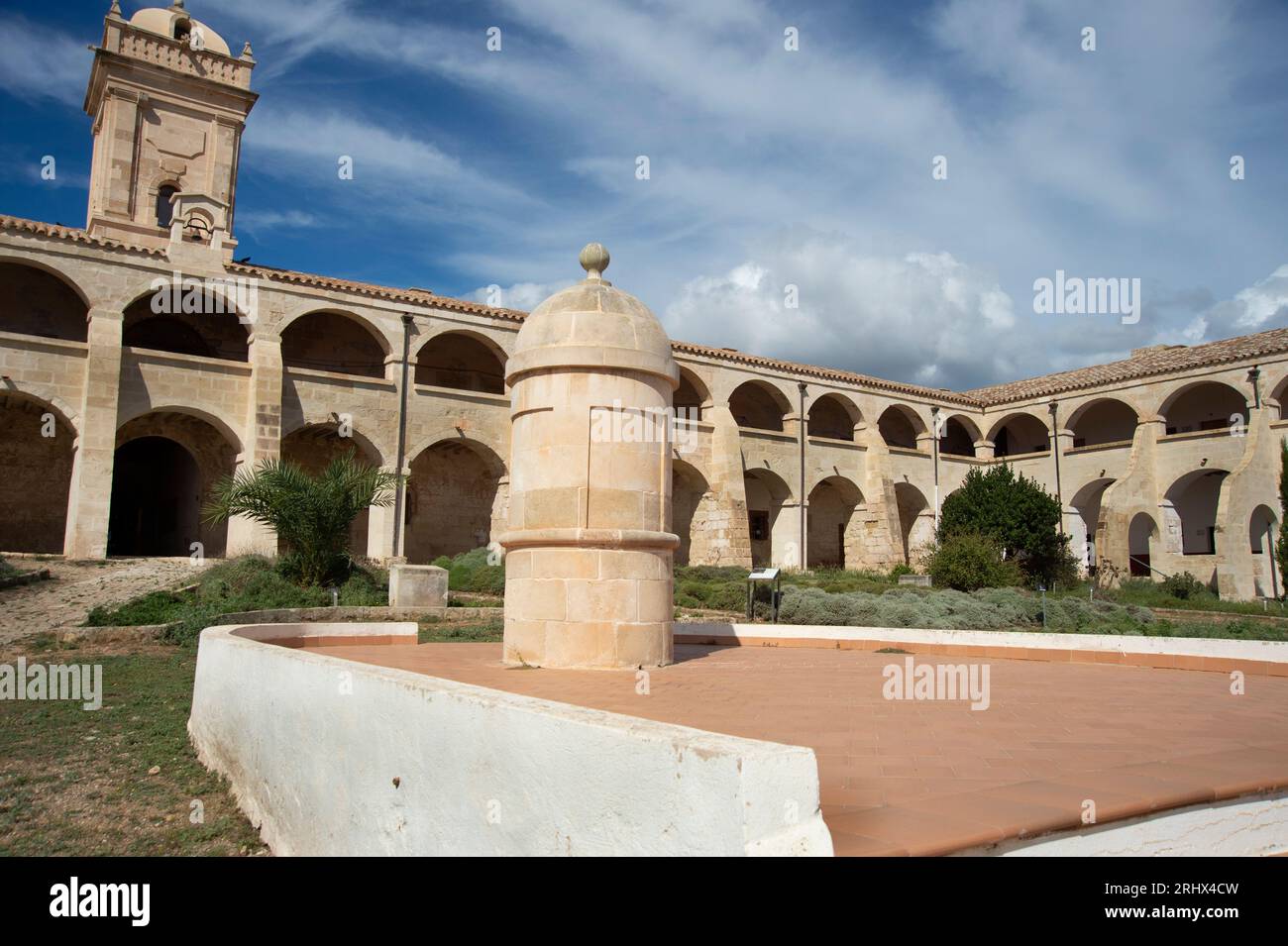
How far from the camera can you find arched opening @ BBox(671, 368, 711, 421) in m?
28.4

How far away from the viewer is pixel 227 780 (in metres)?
6.38

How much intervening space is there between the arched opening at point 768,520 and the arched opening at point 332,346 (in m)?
12.1

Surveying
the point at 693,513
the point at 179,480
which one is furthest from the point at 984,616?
the point at 179,480

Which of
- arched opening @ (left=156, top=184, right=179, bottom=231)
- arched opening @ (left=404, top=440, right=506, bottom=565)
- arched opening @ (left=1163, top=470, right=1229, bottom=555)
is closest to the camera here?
arched opening @ (left=404, top=440, right=506, bottom=565)

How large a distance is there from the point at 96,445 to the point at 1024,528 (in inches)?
940

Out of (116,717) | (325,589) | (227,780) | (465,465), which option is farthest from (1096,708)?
(465,465)

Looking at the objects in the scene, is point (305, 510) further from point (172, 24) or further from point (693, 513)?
point (172, 24)

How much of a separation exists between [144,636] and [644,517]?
9.10 m

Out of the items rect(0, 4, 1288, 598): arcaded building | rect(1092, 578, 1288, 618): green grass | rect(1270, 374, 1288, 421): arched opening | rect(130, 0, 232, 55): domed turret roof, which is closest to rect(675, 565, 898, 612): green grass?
rect(0, 4, 1288, 598): arcaded building

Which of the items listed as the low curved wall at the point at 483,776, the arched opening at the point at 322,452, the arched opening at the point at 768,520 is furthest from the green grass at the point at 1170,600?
the arched opening at the point at 322,452

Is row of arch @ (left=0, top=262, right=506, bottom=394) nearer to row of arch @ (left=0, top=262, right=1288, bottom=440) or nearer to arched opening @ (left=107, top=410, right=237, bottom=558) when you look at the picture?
row of arch @ (left=0, top=262, right=1288, bottom=440)

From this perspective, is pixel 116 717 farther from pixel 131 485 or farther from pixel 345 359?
pixel 131 485

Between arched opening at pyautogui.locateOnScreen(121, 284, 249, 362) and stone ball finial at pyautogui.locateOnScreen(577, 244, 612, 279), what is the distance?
17.2 m

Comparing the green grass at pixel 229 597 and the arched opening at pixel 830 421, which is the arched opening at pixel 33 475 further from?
the arched opening at pixel 830 421
